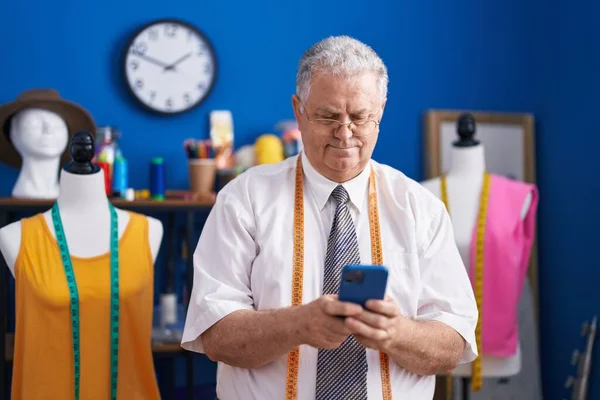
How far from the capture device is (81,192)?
269cm

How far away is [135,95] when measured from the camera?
3.87m

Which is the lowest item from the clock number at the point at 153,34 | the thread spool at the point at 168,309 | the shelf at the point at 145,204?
the thread spool at the point at 168,309

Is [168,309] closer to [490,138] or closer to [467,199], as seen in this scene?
[467,199]

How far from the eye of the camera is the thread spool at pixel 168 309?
3.48 metres

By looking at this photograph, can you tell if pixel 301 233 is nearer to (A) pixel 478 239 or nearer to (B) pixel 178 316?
(A) pixel 478 239

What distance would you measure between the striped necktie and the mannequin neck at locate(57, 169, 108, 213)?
1.07m

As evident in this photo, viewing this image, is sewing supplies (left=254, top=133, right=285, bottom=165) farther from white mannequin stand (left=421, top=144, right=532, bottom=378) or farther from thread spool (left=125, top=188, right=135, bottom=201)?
white mannequin stand (left=421, top=144, right=532, bottom=378)

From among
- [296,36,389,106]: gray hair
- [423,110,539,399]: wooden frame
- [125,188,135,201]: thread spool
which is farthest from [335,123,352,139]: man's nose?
[423,110,539,399]: wooden frame

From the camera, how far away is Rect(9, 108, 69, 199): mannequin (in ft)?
10.7

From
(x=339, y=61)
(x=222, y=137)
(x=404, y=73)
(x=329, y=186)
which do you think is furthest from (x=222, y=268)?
(x=404, y=73)

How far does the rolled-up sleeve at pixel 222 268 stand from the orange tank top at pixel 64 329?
0.81 m

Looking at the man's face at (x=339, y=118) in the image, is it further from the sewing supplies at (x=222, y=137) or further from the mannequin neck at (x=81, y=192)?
the sewing supplies at (x=222, y=137)

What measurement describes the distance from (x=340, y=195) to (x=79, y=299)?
3.62ft

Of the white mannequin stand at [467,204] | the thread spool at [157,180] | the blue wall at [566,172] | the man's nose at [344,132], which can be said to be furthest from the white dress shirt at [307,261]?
the blue wall at [566,172]
